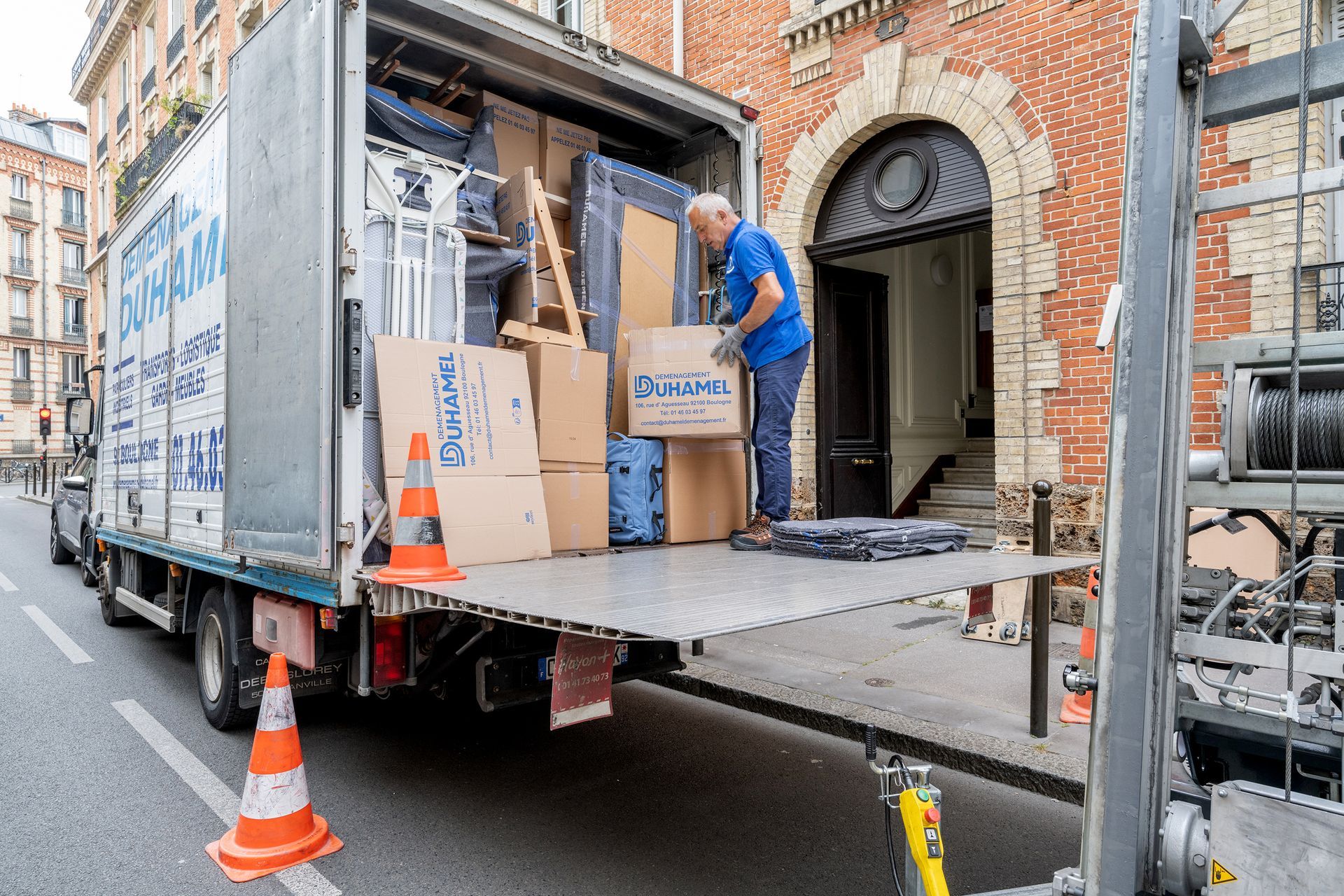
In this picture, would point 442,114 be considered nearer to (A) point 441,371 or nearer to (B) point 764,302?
(A) point 441,371

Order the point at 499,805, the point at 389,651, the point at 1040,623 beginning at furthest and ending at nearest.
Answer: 1. the point at 1040,623
2. the point at 499,805
3. the point at 389,651

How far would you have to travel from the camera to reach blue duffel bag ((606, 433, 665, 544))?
4594mm

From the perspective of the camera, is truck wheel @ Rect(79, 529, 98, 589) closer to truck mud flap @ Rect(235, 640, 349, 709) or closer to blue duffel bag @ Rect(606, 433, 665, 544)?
truck mud flap @ Rect(235, 640, 349, 709)

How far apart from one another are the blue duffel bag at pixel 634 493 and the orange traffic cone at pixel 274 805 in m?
1.82

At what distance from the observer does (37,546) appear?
1475cm

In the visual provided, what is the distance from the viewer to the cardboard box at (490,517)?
359 centimetres

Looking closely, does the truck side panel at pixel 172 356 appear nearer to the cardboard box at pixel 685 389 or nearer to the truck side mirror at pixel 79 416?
Result: the truck side mirror at pixel 79 416

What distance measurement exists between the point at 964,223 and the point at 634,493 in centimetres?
479

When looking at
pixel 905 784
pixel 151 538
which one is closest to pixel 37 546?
pixel 151 538

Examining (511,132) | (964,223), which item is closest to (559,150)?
(511,132)

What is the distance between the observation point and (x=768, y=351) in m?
4.64

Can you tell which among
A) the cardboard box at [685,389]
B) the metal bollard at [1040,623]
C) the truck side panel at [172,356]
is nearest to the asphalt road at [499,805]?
the metal bollard at [1040,623]

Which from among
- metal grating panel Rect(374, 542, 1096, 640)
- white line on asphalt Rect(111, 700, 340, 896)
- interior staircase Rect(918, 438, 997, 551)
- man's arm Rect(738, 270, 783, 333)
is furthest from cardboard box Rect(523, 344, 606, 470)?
interior staircase Rect(918, 438, 997, 551)

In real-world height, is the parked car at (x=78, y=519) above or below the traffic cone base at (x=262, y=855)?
above
